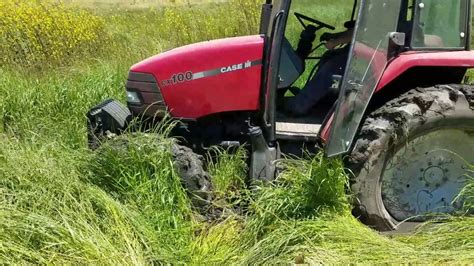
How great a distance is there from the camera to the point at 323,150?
13.1 ft

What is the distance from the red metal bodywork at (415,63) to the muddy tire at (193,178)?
883mm

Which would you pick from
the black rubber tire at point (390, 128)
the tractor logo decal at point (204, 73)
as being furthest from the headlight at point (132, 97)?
the black rubber tire at point (390, 128)

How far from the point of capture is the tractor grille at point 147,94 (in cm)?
456

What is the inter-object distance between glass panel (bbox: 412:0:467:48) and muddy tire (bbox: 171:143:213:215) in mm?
1748

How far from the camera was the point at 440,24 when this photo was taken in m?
4.30

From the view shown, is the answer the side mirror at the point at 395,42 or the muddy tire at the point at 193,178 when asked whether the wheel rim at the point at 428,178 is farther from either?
the muddy tire at the point at 193,178

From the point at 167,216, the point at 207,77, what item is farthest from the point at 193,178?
the point at 207,77

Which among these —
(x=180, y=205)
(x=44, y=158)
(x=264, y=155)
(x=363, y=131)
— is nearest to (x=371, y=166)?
(x=363, y=131)

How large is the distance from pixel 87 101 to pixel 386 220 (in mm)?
3677

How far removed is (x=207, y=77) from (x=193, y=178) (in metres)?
0.79

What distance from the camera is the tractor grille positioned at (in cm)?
456

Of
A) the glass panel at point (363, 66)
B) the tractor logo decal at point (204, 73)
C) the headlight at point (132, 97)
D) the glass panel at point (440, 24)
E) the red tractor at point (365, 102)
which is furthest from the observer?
the headlight at point (132, 97)

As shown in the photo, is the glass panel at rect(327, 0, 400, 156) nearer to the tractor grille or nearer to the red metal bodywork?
the red metal bodywork

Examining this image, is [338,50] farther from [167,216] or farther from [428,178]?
[167,216]
